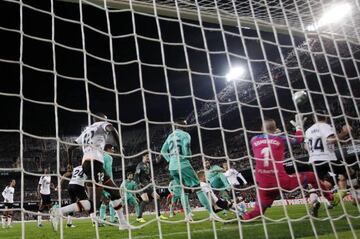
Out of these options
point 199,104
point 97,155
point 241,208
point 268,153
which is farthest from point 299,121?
point 199,104

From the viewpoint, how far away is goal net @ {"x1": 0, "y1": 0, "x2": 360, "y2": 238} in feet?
11.4

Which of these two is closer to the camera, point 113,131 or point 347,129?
point 347,129

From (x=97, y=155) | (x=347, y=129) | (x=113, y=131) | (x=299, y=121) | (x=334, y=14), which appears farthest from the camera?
(x=334, y=14)

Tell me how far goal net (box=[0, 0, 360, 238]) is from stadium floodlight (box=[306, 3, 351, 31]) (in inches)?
0.7

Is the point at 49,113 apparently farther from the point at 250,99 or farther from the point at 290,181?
the point at 290,181

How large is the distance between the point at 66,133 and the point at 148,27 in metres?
11.9

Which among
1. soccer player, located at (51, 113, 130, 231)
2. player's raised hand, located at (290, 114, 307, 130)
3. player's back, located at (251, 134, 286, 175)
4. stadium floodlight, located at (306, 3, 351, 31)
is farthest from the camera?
stadium floodlight, located at (306, 3, 351, 31)

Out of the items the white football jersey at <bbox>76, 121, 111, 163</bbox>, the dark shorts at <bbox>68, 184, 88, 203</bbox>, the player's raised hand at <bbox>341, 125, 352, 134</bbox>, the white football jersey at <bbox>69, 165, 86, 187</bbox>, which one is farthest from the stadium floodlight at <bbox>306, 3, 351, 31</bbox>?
the dark shorts at <bbox>68, 184, 88, 203</bbox>

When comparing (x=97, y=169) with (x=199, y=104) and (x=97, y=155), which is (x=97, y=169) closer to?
(x=97, y=155)

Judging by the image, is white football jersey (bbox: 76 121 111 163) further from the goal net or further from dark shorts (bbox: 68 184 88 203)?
dark shorts (bbox: 68 184 88 203)

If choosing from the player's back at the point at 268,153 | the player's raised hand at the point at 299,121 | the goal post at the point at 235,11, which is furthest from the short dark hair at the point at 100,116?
the player's raised hand at the point at 299,121

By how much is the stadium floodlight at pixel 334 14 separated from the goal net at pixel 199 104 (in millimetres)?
19

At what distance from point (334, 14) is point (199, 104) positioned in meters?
20.5

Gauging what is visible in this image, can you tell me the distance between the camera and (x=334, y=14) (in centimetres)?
518
